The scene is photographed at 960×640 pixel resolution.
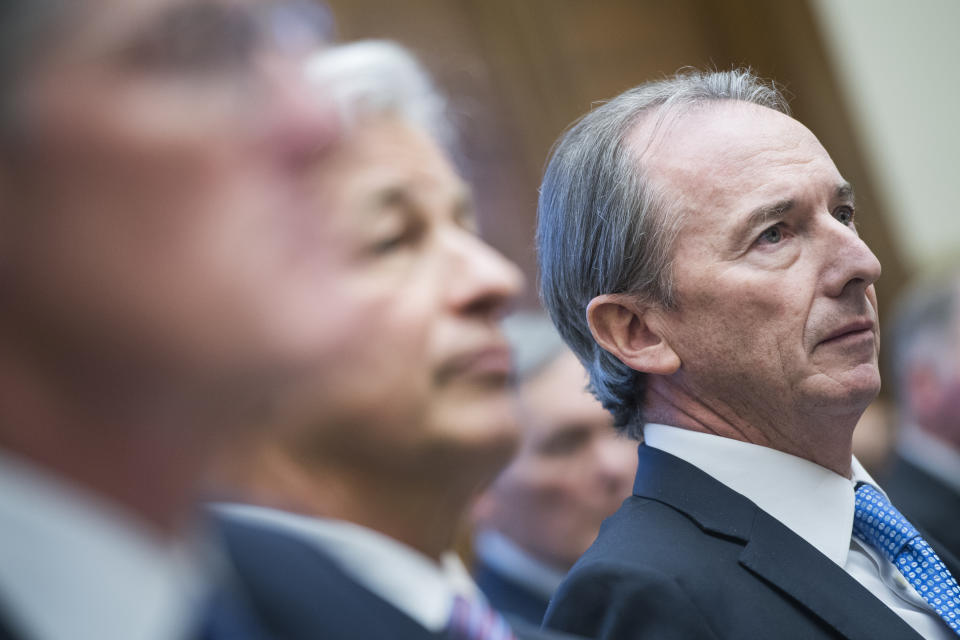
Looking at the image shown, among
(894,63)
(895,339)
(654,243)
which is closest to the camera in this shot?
(654,243)

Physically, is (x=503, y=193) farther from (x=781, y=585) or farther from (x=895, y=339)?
(x=781, y=585)

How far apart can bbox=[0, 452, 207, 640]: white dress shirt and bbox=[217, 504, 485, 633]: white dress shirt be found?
16.2 inches

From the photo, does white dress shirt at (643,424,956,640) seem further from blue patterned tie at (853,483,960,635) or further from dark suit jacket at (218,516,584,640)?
dark suit jacket at (218,516,584,640)

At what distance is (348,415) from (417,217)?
0.26m

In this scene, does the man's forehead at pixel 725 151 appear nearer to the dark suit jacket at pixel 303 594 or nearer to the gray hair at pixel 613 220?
the gray hair at pixel 613 220

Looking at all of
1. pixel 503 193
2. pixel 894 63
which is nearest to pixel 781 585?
pixel 503 193

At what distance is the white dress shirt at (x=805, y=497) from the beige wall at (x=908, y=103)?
16.2ft

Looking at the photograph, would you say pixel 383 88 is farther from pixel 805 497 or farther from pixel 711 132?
pixel 805 497

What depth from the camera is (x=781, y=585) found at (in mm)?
1612

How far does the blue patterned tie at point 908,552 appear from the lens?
1681 millimetres

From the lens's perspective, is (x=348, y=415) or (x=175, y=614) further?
(x=348, y=415)

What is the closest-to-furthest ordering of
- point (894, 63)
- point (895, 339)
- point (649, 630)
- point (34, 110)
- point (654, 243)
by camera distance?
1. point (34, 110)
2. point (649, 630)
3. point (654, 243)
4. point (895, 339)
5. point (894, 63)

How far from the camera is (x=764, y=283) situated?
1.73 m

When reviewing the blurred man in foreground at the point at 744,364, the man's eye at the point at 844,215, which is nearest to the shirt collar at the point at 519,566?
the blurred man in foreground at the point at 744,364
